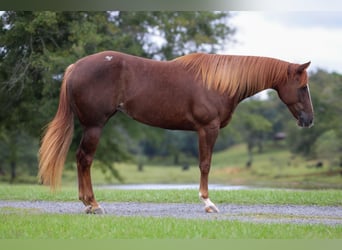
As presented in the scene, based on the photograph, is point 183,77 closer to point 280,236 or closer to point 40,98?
point 280,236

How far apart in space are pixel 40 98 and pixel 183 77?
306 inches

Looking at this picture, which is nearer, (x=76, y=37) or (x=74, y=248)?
(x=74, y=248)

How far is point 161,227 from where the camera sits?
A: 225 inches

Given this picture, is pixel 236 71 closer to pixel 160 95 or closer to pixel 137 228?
pixel 160 95

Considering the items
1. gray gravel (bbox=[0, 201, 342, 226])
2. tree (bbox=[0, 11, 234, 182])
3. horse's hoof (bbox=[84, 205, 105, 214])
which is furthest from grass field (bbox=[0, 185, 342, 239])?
tree (bbox=[0, 11, 234, 182])

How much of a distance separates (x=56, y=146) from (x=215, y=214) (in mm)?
1959

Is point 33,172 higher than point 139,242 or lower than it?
lower

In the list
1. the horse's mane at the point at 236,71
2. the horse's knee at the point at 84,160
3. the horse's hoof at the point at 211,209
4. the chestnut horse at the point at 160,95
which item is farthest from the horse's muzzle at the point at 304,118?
the horse's knee at the point at 84,160

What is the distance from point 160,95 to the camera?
22.7 feet

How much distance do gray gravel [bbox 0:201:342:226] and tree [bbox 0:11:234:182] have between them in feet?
15.2

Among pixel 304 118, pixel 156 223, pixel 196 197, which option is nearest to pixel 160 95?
pixel 156 223

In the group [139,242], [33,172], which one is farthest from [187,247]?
[33,172]

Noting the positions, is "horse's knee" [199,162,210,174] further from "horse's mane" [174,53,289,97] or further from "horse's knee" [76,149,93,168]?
"horse's knee" [76,149,93,168]

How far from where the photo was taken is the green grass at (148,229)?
5488 mm
